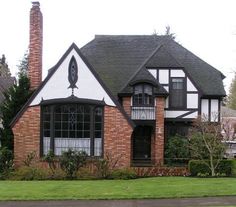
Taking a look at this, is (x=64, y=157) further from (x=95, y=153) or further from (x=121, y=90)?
(x=121, y=90)

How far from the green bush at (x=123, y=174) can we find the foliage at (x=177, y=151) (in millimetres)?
5109

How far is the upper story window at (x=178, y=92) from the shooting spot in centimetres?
3153

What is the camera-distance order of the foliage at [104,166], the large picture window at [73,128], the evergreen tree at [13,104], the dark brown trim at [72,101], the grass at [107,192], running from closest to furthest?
the grass at [107,192] < the foliage at [104,166] < the dark brown trim at [72,101] < the large picture window at [73,128] < the evergreen tree at [13,104]

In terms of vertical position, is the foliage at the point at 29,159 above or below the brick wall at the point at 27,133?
below

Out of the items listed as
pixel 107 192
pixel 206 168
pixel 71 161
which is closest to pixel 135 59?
pixel 206 168

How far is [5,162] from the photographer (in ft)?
79.6

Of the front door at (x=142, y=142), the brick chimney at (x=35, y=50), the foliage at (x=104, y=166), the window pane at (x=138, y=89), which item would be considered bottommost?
the foliage at (x=104, y=166)

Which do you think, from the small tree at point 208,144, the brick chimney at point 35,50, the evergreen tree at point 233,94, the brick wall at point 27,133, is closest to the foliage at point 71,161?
the brick wall at point 27,133

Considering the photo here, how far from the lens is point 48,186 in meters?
18.6

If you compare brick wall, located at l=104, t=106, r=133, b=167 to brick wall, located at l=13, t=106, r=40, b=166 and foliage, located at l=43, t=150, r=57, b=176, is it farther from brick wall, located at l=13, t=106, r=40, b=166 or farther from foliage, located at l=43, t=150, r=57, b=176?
brick wall, located at l=13, t=106, r=40, b=166

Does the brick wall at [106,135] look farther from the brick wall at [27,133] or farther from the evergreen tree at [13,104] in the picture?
the evergreen tree at [13,104]

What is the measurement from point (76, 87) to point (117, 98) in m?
5.26

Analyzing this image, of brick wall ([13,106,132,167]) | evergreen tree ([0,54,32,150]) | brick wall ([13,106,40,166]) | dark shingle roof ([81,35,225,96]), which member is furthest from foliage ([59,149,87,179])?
dark shingle roof ([81,35,225,96])

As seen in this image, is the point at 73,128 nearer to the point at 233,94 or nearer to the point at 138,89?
the point at 138,89
